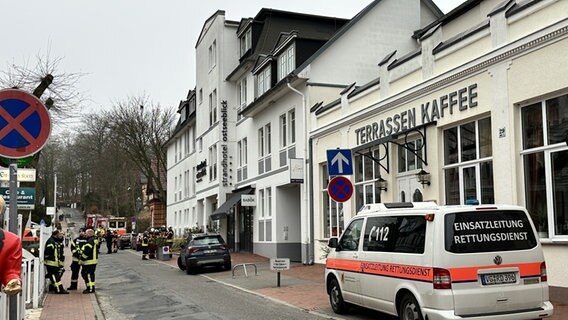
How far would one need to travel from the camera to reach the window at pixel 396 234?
8.34 m

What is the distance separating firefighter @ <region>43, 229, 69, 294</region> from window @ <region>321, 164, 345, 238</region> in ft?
29.6

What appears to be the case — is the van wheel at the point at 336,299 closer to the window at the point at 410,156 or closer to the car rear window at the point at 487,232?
the car rear window at the point at 487,232

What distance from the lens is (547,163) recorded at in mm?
11523

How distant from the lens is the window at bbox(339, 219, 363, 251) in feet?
33.3

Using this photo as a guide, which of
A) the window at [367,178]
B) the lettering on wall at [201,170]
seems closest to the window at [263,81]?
the window at [367,178]

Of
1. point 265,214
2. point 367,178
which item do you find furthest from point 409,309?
point 265,214

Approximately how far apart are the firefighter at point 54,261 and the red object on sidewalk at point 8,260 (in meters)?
11.3

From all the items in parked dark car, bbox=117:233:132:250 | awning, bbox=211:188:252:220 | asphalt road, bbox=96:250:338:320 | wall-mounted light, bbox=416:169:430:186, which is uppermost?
wall-mounted light, bbox=416:169:430:186

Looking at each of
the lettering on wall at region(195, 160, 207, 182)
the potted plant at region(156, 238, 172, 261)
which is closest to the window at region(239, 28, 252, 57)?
the lettering on wall at region(195, 160, 207, 182)

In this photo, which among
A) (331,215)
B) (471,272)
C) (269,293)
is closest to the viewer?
(471,272)

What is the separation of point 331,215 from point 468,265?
13982mm

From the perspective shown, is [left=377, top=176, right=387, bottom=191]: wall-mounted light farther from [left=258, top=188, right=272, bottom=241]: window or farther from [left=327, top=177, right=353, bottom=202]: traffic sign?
[left=258, top=188, right=272, bottom=241]: window

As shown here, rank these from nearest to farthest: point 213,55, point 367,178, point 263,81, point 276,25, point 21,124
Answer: point 21,124 → point 367,178 → point 263,81 → point 276,25 → point 213,55

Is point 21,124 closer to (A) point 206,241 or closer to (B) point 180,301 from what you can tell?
(B) point 180,301
